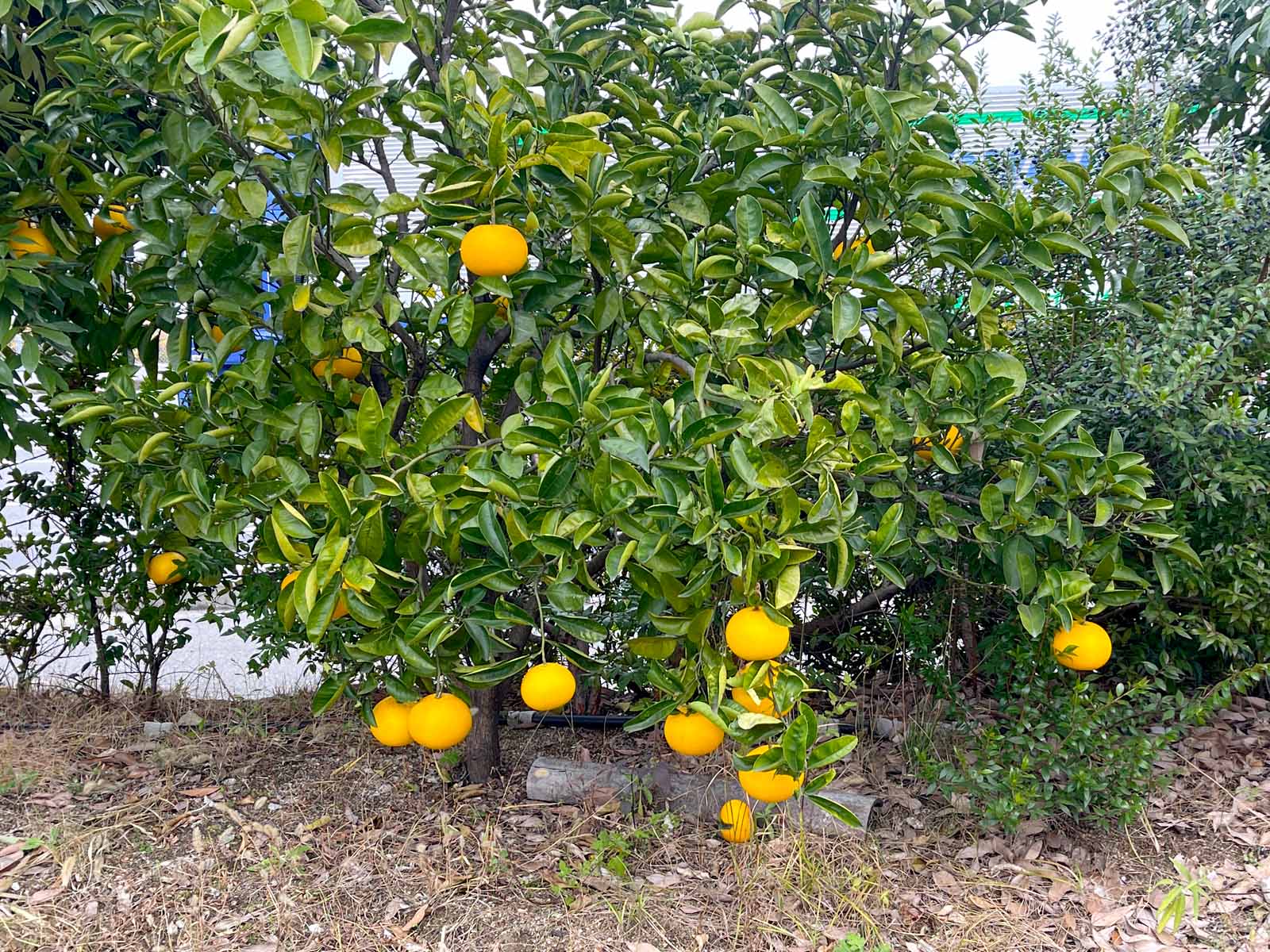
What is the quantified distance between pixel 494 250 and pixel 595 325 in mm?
416

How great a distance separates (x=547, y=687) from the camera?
5.74ft

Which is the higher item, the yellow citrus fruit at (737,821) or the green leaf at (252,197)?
the green leaf at (252,197)

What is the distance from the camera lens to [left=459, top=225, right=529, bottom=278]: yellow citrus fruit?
5.99ft

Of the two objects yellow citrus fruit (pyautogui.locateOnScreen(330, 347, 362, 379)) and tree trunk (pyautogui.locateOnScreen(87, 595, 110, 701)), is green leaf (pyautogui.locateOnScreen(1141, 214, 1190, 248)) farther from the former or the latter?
tree trunk (pyautogui.locateOnScreen(87, 595, 110, 701))

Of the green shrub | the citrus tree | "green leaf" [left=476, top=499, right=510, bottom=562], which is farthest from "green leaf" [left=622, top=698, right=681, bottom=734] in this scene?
the green shrub

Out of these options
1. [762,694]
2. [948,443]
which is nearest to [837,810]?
[762,694]

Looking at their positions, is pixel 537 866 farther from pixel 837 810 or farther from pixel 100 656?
pixel 100 656

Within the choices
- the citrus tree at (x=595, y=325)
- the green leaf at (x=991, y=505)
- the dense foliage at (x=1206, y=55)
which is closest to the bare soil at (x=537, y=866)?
the citrus tree at (x=595, y=325)

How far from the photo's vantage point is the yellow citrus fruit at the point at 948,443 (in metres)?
2.28

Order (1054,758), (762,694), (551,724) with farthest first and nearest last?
(551,724) < (1054,758) < (762,694)

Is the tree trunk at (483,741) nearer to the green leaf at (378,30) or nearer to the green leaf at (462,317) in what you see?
the green leaf at (462,317)

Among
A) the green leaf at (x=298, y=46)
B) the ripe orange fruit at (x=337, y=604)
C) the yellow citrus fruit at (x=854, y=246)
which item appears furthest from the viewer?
the yellow citrus fruit at (x=854, y=246)

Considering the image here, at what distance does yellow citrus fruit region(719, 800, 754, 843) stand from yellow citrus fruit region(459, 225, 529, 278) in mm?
1280

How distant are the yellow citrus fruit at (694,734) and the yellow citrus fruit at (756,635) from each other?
0.21m
